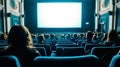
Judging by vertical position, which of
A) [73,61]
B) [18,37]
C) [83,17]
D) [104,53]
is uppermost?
[83,17]

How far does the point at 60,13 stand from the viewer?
17422mm

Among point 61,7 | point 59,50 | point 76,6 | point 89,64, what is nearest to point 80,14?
point 76,6

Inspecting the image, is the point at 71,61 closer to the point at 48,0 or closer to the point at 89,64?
the point at 89,64

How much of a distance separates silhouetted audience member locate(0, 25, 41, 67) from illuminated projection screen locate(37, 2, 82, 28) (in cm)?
1543

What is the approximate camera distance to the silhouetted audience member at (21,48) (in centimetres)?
182

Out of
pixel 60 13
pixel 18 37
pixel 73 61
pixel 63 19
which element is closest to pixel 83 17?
pixel 63 19

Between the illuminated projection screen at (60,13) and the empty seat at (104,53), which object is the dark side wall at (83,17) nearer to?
the illuminated projection screen at (60,13)

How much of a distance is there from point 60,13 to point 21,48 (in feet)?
51.2

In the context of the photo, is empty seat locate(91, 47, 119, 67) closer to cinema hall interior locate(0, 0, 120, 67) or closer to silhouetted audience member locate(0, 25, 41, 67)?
cinema hall interior locate(0, 0, 120, 67)

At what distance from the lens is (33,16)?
18.1 meters

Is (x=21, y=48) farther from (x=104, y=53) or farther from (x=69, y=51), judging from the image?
(x=104, y=53)

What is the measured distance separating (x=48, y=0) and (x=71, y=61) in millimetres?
16974

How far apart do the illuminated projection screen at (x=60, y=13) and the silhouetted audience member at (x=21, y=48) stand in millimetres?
15431

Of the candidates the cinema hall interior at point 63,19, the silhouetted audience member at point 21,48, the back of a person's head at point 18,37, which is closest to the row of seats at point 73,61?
the silhouetted audience member at point 21,48
